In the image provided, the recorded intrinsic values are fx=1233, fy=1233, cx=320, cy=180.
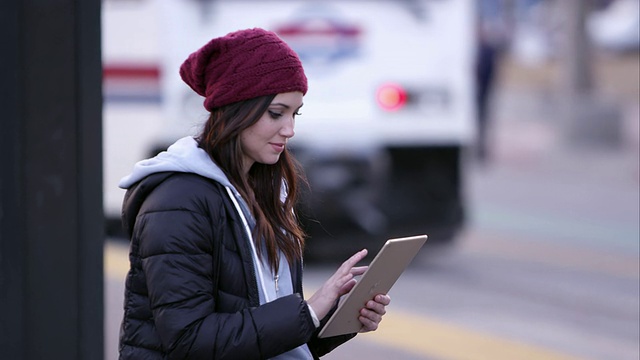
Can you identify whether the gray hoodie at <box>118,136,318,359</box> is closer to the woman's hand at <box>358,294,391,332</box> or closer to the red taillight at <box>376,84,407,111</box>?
the woman's hand at <box>358,294,391,332</box>

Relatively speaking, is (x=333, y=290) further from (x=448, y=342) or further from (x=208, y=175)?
(x=448, y=342)

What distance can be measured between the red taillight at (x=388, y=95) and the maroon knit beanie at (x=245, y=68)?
6.48 m

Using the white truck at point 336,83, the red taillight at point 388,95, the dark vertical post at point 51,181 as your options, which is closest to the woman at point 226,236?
the dark vertical post at point 51,181

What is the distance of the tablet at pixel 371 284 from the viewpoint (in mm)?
2545

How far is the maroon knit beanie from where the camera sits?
8.30 ft

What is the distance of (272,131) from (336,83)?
644 centimetres

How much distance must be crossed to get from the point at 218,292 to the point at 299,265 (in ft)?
0.87

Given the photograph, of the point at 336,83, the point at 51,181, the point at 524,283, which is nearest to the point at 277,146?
the point at 51,181

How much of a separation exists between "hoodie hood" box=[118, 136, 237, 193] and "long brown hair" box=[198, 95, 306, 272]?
4 centimetres

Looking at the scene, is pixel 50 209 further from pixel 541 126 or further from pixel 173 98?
pixel 541 126

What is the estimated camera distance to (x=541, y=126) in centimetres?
2214

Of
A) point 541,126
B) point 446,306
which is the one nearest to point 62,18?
point 446,306

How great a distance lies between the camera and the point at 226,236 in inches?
97.7

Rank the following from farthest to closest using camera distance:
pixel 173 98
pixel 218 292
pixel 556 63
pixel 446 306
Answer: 1. pixel 556 63
2. pixel 173 98
3. pixel 446 306
4. pixel 218 292
